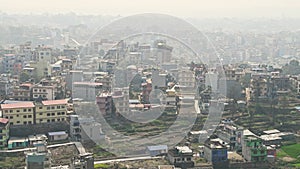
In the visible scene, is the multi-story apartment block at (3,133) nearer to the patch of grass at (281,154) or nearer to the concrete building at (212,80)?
the patch of grass at (281,154)

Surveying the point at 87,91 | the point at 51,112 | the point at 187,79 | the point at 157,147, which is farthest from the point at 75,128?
the point at 187,79

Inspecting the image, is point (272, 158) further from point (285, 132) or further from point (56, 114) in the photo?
point (56, 114)

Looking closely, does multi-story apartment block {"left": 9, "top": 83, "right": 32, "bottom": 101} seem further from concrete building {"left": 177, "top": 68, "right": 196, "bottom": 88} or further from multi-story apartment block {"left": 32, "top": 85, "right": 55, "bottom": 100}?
concrete building {"left": 177, "top": 68, "right": 196, "bottom": 88}

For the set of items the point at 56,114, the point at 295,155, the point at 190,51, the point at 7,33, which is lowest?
the point at 295,155

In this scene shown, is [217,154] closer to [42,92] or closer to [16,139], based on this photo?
[16,139]

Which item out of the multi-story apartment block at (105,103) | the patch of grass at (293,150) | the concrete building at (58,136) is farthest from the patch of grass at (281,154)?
the concrete building at (58,136)

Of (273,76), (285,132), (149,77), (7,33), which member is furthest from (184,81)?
(7,33)
